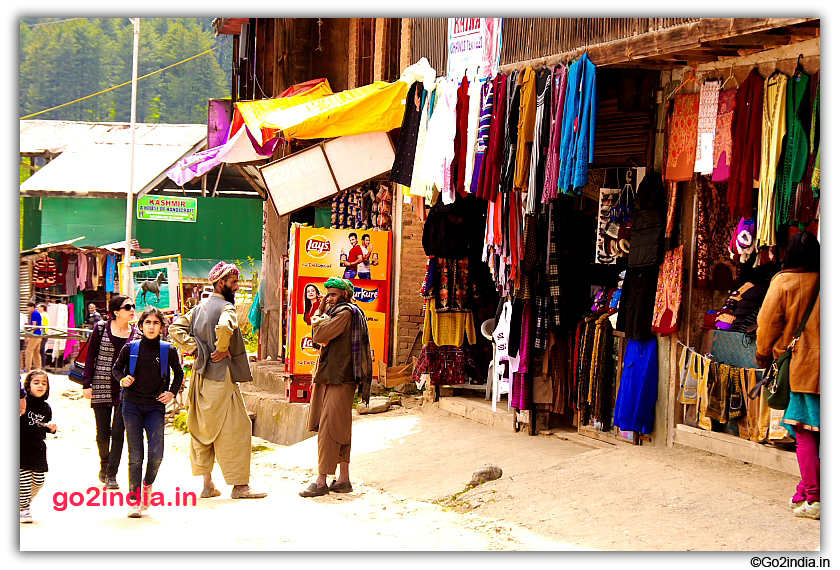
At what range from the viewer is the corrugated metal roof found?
23766mm

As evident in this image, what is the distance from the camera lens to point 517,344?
1000 cm

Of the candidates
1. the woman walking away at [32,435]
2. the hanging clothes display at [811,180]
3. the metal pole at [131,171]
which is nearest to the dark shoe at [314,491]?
the woman walking away at [32,435]

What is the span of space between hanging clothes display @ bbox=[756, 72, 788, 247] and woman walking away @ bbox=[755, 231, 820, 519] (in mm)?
716

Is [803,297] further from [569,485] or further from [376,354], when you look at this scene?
[376,354]

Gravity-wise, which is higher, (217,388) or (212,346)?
(212,346)

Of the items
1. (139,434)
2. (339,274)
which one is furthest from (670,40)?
(339,274)

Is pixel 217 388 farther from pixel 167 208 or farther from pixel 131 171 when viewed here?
pixel 167 208

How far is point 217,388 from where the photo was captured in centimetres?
796

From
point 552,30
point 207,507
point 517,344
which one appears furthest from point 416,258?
point 207,507

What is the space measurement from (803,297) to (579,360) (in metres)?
3.36

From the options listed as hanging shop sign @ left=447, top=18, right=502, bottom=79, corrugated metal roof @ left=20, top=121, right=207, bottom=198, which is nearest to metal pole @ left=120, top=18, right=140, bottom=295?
hanging shop sign @ left=447, top=18, right=502, bottom=79

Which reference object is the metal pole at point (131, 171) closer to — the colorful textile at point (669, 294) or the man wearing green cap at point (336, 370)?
the man wearing green cap at point (336, 370)

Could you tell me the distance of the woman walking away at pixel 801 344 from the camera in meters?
6.15

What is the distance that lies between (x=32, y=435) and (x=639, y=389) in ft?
15.6
